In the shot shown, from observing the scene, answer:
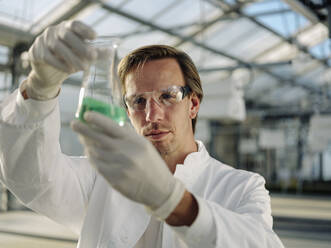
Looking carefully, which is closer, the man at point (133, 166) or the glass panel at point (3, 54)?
the man at point (133, 166)

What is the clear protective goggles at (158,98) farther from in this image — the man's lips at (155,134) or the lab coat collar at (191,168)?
the lab coat collar at (191,168)

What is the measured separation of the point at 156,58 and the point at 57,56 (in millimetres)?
580

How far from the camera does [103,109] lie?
79 centimetres

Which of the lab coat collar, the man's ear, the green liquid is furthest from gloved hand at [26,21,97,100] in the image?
the man's ear

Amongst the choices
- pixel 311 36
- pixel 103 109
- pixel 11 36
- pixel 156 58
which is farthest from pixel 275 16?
pixel 103 109

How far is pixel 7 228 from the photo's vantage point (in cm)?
523

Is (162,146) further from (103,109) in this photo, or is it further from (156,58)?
(103,109)

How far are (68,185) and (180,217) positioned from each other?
59 cm

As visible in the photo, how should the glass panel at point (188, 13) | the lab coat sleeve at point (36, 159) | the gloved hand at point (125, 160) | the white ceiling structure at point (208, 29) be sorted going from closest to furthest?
the gloved hand at point (125, 160) → the lab coat sleeve at point (36, 159) → the white ceiling structure at point (208, 29) → the glass panel at point (188, 13)

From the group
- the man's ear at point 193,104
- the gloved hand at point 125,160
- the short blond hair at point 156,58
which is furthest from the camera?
the man's ear at point 193,104

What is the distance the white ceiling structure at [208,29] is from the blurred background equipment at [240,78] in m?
0.02

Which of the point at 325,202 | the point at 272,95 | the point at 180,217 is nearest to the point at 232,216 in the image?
the point at 180,217

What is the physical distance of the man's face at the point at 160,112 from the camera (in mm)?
1312

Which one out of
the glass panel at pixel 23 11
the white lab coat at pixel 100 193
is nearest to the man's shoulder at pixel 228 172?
the white lab coat at pixel 100 193
